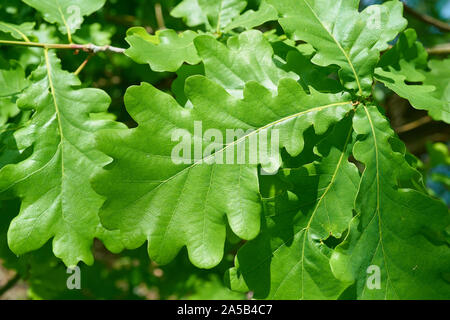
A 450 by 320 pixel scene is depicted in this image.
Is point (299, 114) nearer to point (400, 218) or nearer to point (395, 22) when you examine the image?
point (400, 218)

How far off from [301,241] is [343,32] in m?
0.68

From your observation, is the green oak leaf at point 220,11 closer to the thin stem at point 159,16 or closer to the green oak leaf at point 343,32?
the green oak leaf at point 343,32

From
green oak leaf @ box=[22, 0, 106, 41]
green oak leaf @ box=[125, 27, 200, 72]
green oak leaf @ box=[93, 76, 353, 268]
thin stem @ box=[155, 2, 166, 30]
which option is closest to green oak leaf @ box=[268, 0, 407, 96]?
green oak leaf @ box=[93, 76, 353, 268]

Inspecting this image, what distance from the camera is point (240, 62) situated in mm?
1269

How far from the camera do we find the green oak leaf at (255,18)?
4.59ft

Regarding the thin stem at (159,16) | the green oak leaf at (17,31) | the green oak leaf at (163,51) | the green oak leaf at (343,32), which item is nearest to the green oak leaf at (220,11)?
the green oak leaf at (163,51)

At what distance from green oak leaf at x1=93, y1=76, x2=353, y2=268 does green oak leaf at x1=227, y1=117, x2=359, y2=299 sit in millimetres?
110

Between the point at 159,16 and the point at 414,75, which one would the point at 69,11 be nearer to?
the point at 159,16

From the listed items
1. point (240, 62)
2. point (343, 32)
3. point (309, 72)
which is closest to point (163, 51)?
point (240, 62)

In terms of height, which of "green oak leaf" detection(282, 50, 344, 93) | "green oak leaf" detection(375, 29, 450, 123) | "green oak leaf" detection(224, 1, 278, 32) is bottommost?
"green oak leaf" detection(375, 29, 450, 123)

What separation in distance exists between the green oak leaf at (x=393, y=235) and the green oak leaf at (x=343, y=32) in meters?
0.22

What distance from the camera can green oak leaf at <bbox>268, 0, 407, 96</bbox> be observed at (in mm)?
1265

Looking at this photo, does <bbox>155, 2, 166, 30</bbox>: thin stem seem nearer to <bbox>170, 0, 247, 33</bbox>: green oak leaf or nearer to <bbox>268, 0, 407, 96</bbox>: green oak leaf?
<bbox>170, 0, 247, 33</bbox>: green oak leaf
